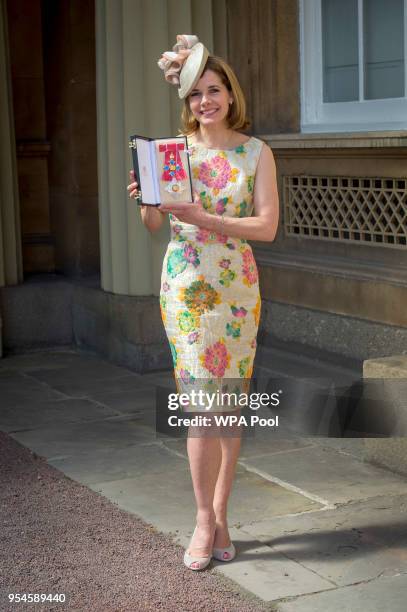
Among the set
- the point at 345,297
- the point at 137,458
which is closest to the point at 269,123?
the point at 345,297

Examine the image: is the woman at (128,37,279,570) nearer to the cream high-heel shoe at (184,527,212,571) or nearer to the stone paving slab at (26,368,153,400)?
the cream high-heel shoe at (184,527,212,571)

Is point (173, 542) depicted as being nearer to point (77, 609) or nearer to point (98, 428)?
point (77, 609)

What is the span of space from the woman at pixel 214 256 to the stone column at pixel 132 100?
3.49 metres

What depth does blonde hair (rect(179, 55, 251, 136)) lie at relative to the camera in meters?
4.10

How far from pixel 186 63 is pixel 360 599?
2.06 meters

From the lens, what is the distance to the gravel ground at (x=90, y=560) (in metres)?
3.85

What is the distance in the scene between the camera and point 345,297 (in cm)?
679

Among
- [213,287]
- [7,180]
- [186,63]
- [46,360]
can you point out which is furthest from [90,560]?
[7,180]

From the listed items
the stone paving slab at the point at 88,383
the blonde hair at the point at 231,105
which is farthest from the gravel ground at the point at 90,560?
the stone paving slab at the point at 88,383

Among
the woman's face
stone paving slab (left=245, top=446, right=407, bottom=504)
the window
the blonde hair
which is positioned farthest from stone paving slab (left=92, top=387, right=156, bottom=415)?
the woman's face

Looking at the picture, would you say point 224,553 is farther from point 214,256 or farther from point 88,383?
point 88,383

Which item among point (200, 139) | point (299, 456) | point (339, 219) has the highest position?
point (200, 139)

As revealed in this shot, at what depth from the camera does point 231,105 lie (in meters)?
4.16

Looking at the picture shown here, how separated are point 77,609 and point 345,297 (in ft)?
11.3
